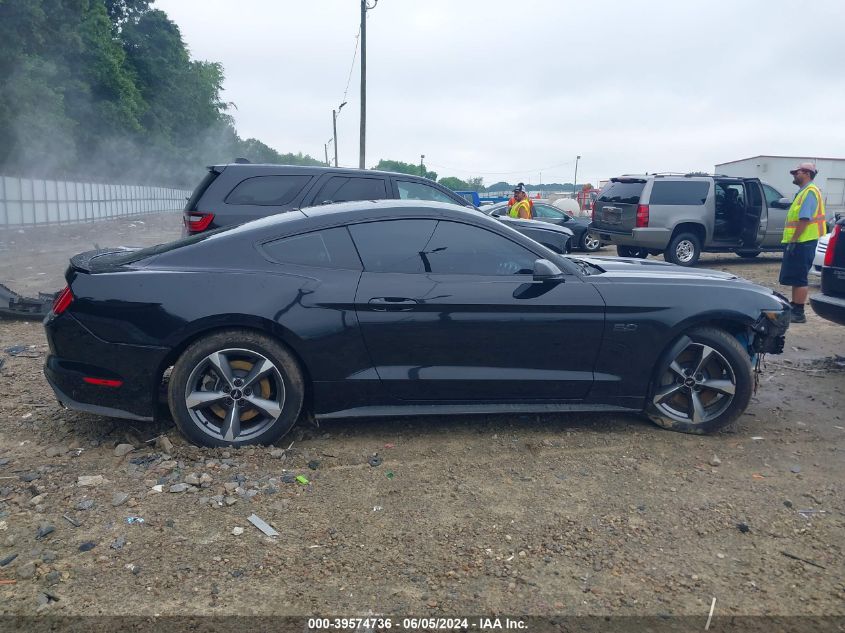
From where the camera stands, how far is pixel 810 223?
8.02m

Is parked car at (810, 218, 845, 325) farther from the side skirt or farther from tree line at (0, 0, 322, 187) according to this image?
tree line at (0, 0, 322, 187)

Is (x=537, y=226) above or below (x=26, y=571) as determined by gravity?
above

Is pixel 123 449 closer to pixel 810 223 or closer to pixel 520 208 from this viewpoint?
pixel 810 223

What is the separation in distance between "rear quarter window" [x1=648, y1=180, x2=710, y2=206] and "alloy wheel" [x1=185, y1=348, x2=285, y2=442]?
11.0 meters

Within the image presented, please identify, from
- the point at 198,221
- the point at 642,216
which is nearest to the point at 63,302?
the point at 198,221

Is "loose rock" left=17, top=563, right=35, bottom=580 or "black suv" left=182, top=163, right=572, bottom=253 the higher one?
"black suv" left=182, top=163, right=572, bottom=253

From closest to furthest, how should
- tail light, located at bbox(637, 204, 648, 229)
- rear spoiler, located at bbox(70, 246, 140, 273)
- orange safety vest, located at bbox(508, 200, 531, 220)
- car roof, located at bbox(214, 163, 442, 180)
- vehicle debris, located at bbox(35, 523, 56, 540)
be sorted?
vehicle debris, located at bbox(35, 523, 56, 540), rear spoiler, located at bbox(70, 246, 140, 273), car roof, located at bbox(214, 163, 442, 180), tail light, located at bbox(637, 204, 648, 229), orange safety vest, located at bbox(508, 200, 531, 220)

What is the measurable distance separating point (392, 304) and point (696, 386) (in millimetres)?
2025

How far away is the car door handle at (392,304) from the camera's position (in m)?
3.94

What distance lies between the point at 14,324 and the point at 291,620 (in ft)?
20.0

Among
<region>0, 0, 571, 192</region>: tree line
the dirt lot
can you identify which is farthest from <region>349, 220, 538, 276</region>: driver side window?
<region>0, 0, 571, 192</region>: tree line

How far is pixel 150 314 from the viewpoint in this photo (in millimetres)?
3764

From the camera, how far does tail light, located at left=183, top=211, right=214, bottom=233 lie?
22.8 feet

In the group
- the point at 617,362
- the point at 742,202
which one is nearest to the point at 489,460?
the point at 617,362
